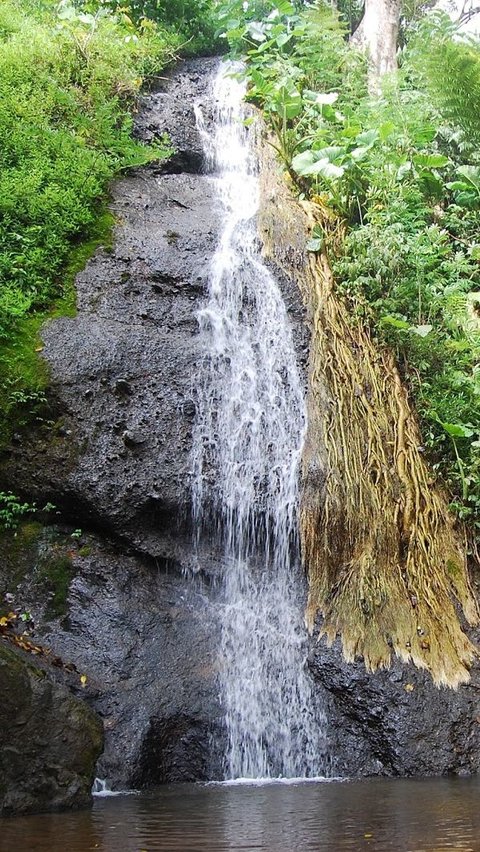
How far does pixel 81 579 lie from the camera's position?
536 cm

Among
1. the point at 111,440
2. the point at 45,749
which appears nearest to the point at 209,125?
the point at 111,440

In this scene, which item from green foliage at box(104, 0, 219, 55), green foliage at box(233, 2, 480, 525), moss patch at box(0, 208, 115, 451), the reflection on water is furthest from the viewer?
green foliage at box(104, 0, 219, 55)

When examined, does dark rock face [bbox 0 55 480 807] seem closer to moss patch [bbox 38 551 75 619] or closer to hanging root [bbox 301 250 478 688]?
moss patch [bbox 38 551 75 619]

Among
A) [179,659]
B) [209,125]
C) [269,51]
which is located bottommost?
[179,659]

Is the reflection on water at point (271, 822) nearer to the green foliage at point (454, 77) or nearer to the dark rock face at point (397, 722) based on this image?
the dark rock face at point (397, 722)

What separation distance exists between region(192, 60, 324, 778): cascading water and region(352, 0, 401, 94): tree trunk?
493 centimetres

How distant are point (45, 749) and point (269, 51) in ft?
34.0

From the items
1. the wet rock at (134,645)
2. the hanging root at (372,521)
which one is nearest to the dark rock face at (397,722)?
the hanging root at (372,521)

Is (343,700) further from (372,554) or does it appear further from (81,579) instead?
(81,579)

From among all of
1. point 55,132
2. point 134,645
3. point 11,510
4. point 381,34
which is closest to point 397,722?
point 134,645

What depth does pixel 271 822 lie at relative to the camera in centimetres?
290

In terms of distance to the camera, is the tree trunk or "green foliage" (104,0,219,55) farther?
"green foliage" (104,0,219,55)

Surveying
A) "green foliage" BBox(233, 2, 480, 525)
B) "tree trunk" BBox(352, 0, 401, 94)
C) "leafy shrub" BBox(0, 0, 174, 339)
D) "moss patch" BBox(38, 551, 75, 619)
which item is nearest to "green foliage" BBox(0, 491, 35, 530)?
"moss patch" BBox(38, 551, 75, 619)

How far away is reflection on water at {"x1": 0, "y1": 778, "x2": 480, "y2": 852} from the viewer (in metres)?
2.43
